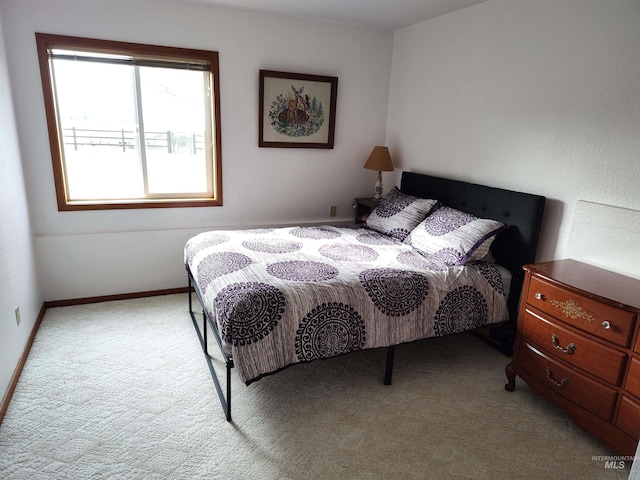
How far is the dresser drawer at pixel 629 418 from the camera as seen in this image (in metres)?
1.79

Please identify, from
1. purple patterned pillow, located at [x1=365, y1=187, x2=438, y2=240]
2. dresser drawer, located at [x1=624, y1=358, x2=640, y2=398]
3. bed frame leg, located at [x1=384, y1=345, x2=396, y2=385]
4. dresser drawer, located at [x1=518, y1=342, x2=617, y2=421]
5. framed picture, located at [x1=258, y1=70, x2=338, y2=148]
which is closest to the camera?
dresser drawer, located at [x1=624, y1=358, x2=640, y2=398]

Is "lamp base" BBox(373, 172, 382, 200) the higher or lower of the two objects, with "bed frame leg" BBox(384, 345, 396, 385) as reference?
higher

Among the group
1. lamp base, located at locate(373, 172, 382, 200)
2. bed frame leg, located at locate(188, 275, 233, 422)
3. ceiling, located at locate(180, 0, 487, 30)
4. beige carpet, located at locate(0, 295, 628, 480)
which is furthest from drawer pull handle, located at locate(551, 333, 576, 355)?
ceiling, located at locate(180, 0, 487, 30)

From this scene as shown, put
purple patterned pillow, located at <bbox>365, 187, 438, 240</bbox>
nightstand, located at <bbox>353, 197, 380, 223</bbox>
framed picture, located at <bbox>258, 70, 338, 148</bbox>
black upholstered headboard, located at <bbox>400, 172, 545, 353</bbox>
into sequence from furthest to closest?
nightstand, located at <bbox>353, 197, 380, 223</bbox>
framed picture, located at <bbox>258, 70, 338, 148</bbox>
purple patterned pillow, located at <bbox>365, 187, 438, 240</bbox>
black upholstered headboard, located at <bbox>400, 172, 545, 353</bbox>

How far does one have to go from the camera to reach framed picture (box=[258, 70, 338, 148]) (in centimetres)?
367

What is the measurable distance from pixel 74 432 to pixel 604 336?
2592 millimetres

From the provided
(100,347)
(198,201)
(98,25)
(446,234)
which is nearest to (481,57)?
(446,234)

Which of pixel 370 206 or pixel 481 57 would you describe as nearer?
pixel 481 57

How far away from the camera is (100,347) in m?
2.79

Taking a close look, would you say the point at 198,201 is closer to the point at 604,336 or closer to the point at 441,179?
the point at 441,179

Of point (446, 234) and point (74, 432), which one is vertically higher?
point (446, 234)

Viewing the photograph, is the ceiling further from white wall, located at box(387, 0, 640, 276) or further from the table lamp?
the table lamp

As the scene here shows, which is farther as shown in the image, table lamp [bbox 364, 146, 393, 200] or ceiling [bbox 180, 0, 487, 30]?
table lamp [bbox 364, 146, 393, 200]

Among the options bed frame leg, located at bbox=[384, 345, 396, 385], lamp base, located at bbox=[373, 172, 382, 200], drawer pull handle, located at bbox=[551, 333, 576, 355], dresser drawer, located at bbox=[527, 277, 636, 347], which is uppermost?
lamp base, located at bbox=[373, 172, 382, 200]
